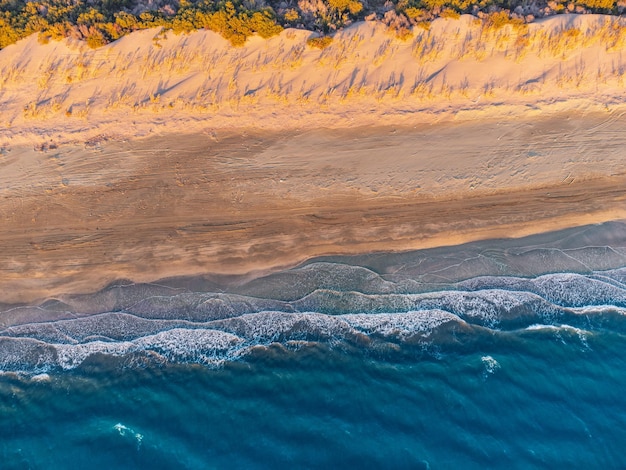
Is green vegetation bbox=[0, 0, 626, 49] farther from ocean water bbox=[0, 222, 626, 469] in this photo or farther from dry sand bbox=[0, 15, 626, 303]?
ocean water bbox=[0, 222, 626, 469]

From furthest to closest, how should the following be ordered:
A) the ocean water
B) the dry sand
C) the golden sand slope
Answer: the golden sand slope
the dry sand
the ocean water

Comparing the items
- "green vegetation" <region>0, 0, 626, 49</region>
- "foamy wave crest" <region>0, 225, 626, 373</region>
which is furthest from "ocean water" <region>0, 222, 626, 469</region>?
"green vegetation" <region>0, 0, 626, 49</region>

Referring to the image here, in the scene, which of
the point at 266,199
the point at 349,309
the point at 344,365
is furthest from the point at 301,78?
the point at 344,365

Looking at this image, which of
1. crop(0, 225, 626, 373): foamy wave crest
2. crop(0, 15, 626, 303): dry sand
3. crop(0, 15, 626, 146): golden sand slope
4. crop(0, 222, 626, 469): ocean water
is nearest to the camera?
crop(0, 222, 626, 469): ocean water

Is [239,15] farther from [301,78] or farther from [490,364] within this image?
[490,364]

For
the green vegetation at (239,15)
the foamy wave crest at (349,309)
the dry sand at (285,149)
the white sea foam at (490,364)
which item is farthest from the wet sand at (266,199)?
the white sea foam at (490,364)
